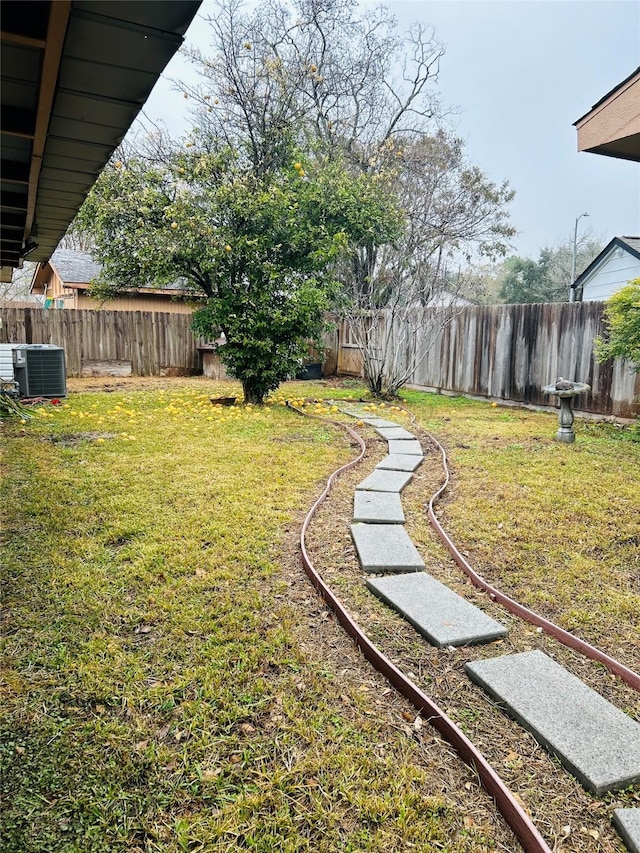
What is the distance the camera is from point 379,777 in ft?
4.91

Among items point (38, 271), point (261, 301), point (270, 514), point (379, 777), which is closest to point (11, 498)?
point (270, 514)

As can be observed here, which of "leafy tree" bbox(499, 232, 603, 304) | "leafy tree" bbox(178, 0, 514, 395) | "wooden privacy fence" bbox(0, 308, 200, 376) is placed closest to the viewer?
"leafy tree" bbox(178, 0, 514, 395)

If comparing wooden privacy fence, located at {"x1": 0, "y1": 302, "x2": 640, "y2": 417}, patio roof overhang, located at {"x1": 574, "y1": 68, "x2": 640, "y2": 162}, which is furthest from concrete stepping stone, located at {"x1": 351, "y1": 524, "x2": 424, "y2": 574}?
wooden privacy fence, located at {"x1": 0, "y1": 302, "x2": 640, "y2": 417}

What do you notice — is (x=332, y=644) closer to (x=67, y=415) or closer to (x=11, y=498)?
(x=11, y=498)

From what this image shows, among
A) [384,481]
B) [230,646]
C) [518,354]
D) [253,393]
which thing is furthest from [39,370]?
[518,354]

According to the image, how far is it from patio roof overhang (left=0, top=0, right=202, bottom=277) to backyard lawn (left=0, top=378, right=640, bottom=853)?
6.18 ft

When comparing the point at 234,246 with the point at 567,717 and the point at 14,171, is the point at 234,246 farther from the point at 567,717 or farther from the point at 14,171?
the point at 567,717

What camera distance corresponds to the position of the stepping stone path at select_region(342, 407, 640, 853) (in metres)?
1.50

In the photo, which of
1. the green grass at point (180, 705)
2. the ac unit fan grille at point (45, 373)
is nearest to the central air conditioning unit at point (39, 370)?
the ac unit fan grille at point (45, 373)

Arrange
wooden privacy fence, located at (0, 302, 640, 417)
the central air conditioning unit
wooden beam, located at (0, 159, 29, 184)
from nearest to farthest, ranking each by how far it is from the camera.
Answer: wooden beam, located at (0, 159, 29, 184)
wooden privacy fence, located at (0, 302, 640, 417)
the central air conditioning unit

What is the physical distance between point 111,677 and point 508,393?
8073mm

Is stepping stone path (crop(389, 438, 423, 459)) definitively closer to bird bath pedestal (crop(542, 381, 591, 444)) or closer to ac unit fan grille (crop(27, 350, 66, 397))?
bird bath pedestal (crop(542, 381, 591, 444))

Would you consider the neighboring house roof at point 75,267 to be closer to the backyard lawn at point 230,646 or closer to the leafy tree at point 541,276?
the backyard lawn at point 230,646

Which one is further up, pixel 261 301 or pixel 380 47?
pixel 380 47
